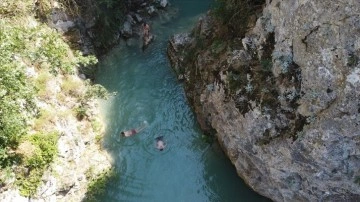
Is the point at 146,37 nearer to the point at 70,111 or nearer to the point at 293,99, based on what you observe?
the point at 70,111

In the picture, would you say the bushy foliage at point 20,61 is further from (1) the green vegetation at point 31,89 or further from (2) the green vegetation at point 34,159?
(2) the green vegetation at point 34,159

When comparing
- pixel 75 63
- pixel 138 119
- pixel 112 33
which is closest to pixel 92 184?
pixel 138 119

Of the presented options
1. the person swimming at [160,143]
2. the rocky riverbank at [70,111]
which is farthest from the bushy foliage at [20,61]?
the person swimming at [160,143]

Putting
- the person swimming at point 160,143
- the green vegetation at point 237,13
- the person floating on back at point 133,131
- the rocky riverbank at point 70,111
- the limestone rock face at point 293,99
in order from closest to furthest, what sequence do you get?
1. the limestone rock face at point 293,99
2. the rocky riverbank at point 70,111
3. the green vegetation at point 237,13
4. the person swimming at point 160,143
5. the person floating on back at point 133,131

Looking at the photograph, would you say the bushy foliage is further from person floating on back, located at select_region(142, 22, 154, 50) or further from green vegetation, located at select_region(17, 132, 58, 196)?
person floating on back, located at select_region(142, 22, 154, 50)

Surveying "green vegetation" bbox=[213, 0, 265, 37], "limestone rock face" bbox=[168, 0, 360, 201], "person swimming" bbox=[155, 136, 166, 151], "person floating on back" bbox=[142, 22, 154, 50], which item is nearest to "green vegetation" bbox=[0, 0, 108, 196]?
"person swimming" bbox=[155, 136, 166, 151]

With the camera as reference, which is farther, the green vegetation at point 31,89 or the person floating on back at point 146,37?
the person floating on back at point 146,37

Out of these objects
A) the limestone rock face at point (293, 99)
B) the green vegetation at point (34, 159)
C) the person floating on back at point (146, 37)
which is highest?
the person floating on back at point (146, 37)
